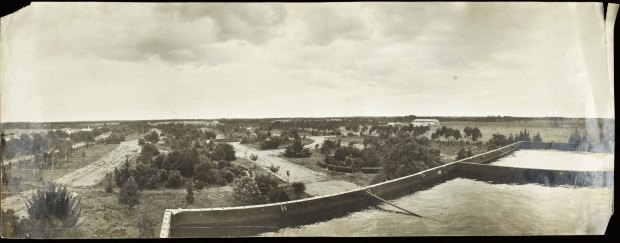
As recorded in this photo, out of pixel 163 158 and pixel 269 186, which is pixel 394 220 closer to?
pixel 269 186

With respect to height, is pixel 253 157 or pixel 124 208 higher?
pixel 253 157

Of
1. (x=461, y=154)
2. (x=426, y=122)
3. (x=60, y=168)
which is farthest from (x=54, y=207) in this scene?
(x=461, y=154)

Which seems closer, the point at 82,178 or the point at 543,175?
→ the point at 82,178

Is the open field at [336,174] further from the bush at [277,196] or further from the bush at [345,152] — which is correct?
the bush at [277,196]

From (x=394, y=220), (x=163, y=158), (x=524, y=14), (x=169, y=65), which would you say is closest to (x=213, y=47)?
(x=169, y=65)

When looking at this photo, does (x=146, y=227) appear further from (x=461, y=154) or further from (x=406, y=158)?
(x=461, y=154)

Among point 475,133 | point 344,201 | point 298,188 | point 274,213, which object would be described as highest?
point 475,133
